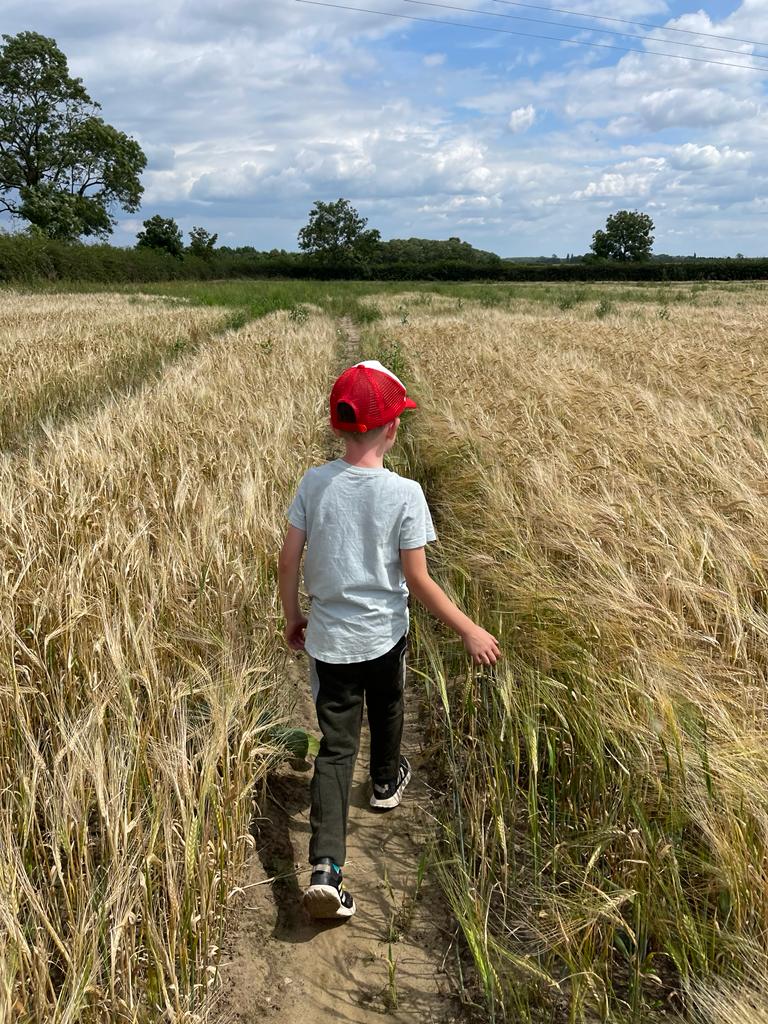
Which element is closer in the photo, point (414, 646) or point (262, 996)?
point (262, 996)

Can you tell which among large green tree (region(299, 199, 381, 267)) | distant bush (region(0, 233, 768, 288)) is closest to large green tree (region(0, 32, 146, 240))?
distant bush (region(0, 233, 768, 288))

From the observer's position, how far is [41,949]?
1389 mm

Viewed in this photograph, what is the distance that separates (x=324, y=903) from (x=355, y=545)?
0.93 meters

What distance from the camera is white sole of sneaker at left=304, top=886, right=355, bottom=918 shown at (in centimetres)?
183

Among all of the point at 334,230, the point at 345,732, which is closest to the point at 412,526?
the point at 345,732

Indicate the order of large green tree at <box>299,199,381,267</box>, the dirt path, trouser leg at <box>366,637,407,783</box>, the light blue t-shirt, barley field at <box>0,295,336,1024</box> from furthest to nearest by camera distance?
large green tree at <box>299,199,381,267</box>, trouser leg at <box>366,637,407,783</box>, the light blue t-shirt, the dirt path, barley field at <box>0,295,336,1024</box>

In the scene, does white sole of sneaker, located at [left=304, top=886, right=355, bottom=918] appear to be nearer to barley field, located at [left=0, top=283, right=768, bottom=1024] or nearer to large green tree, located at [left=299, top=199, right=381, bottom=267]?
barley field, located at [left=0, top=283, right=768, bottom=1024]

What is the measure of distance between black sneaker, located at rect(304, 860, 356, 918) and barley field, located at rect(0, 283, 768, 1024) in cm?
22

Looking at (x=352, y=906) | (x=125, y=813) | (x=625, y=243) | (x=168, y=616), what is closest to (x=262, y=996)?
(x=352, y=906)

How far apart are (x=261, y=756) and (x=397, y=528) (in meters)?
0.89

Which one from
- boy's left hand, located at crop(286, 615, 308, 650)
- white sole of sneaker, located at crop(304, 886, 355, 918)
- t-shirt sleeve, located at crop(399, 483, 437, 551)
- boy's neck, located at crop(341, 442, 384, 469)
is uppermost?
boy's neck, located at crop(341, 442, 384, 469)

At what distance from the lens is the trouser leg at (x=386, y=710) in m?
2.26

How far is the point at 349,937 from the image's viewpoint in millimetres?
1884

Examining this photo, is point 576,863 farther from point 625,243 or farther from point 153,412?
point 625,243
